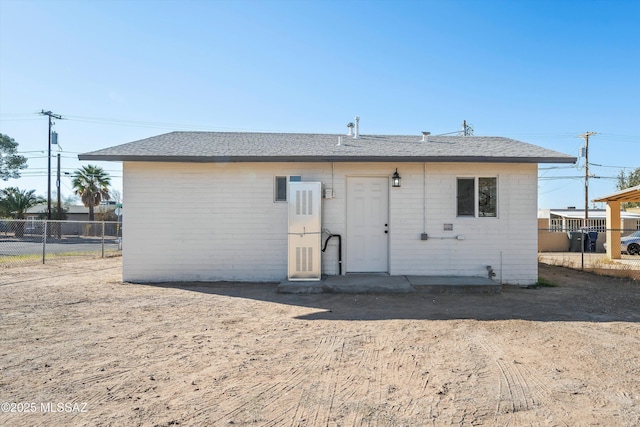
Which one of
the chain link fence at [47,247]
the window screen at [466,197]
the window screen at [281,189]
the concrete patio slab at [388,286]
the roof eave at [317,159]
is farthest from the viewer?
the chain link fence at [47,247]

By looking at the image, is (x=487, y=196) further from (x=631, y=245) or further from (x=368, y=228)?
(x=631, y=245)

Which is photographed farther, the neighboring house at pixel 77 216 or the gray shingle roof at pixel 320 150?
the neighboring house at pixel 77 216

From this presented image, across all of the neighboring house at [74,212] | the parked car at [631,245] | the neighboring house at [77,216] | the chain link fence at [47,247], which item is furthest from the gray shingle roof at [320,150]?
the neighboring house at [74,212]

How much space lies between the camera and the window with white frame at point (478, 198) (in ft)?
27.1

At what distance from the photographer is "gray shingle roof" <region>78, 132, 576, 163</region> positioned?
7.89 metres

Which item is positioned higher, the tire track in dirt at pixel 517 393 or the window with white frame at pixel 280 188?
the window with white frame at pixel 280 188

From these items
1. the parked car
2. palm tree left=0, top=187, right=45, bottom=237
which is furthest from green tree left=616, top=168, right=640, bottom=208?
palm tree left=0, top=187, right=45, bottom=237

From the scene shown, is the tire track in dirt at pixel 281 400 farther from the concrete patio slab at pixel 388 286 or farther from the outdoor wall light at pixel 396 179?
the outdoor wall light at pixel 396 179

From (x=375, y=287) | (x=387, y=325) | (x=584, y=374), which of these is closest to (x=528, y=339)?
(x=584, y=374)

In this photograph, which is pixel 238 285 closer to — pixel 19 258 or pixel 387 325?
pixel 387 325

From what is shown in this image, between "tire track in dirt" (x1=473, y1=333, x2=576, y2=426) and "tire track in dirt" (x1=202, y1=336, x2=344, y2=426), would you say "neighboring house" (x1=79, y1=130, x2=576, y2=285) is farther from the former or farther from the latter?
"tire track in dirt" (x1=202, y1=336, x2=344, y2=426)

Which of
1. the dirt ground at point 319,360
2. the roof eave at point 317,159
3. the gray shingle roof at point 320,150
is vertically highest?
the gray shingle roof at point 320,150

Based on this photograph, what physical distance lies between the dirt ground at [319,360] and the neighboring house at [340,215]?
150 centimetres

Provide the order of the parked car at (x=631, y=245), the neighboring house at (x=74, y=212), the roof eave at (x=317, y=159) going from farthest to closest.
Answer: the neighboring house at (x=74, y=212)
the parked car at (x=631, y=245)
the roof eave at (x=317, y=159)
